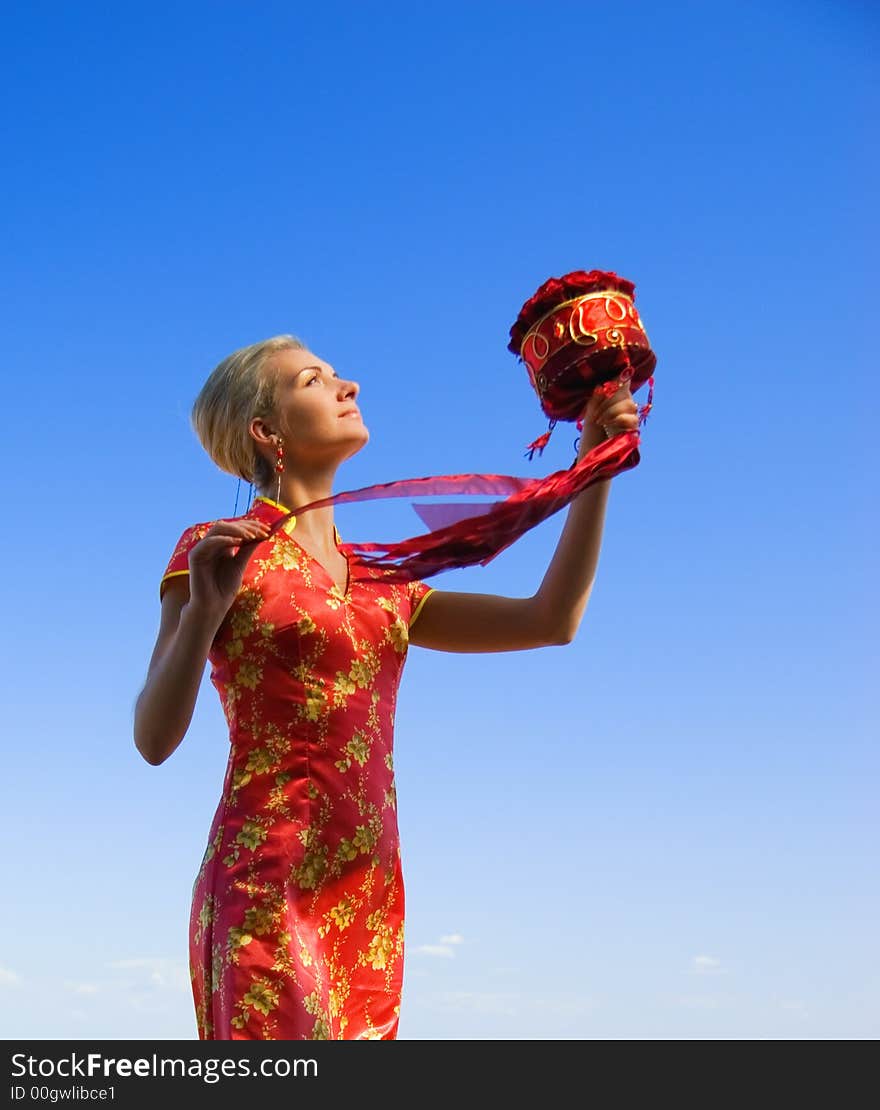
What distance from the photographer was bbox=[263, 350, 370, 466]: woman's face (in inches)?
149

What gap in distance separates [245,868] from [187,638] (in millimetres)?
482

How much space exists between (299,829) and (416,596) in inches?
28.9

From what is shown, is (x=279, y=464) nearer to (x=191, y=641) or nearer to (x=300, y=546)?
(x=300, y=546)

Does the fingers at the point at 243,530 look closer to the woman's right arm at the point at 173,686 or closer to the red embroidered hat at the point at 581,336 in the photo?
the woman's right arm at the point at 173,686

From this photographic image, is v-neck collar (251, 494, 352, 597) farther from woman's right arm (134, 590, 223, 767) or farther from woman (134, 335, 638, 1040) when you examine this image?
woman's right arm (134, 590, 223, 767)

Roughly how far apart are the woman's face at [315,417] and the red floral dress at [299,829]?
273 mm

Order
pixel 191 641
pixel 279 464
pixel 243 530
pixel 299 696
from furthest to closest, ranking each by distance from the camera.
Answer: pixel 279 464 < pixel 299 696 < pixel 191 641 < pixel 243 530

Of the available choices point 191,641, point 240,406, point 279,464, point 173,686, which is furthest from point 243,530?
point 240,406

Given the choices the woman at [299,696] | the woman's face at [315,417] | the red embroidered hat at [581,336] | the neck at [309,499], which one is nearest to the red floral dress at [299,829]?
the woman at [299,696]

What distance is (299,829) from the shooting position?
340cm

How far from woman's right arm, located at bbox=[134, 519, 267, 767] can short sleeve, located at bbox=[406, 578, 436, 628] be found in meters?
0.61

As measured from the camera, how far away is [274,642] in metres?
3.52

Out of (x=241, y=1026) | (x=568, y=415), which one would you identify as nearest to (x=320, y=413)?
(x=568, y=415)
